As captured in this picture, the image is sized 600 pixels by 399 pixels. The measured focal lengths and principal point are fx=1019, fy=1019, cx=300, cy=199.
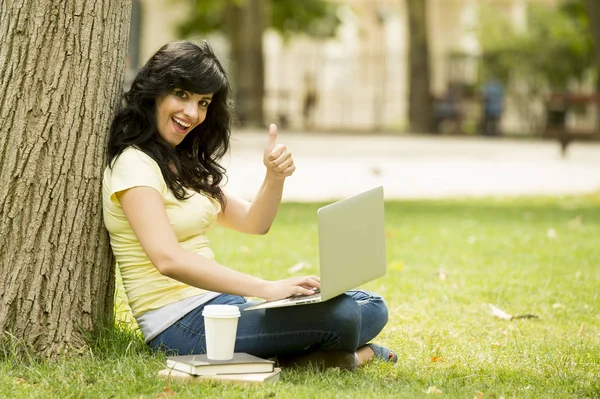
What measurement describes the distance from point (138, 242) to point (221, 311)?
1.75 feet

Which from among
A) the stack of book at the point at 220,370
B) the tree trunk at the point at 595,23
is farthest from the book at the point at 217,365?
the tree trunk at the point at 595,23

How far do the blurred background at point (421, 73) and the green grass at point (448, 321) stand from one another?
326 inches

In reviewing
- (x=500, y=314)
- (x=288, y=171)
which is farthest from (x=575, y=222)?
(x=288, y=171)

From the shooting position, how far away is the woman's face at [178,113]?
12.4 feet

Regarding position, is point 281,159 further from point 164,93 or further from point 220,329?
point 220,329

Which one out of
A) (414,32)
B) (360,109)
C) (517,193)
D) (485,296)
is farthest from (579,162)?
(360,109)

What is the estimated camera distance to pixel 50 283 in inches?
147

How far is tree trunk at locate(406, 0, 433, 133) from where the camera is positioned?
23.1m

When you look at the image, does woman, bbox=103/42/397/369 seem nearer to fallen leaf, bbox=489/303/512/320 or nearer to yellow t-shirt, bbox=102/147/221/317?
yellow t-shirt, bbox=102/147/221/317

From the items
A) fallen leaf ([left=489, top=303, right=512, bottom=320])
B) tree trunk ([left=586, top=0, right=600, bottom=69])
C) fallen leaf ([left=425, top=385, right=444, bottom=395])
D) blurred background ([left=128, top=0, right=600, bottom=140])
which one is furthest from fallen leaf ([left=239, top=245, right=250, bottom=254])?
blurred background ([left=128, top=0, right=600, bottom=140])

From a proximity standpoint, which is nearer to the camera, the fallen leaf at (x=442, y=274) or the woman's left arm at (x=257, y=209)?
the woman's left arm at (x=257, y=209)

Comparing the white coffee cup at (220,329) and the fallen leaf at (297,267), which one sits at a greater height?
the white coffee cup at (220,329)

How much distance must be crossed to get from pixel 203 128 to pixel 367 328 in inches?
40.3

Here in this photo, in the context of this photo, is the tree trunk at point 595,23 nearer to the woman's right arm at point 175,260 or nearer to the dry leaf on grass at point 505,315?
the dry leaf on grass at point 505,315
